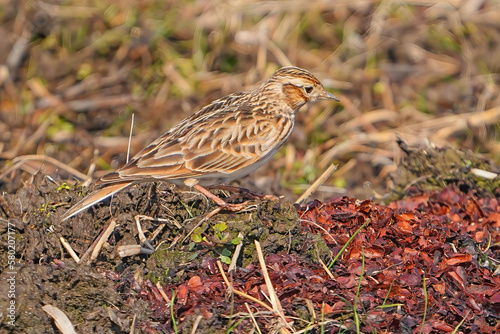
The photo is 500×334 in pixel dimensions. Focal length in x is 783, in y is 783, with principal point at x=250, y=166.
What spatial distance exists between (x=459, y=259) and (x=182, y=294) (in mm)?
1988

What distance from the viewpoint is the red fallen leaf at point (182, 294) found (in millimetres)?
5098

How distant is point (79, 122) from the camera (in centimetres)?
1085

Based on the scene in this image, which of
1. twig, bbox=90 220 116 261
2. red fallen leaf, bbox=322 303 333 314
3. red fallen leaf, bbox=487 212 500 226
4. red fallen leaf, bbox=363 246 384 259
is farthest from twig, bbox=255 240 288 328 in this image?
red fallen leaf, bbox=487 212 500 226

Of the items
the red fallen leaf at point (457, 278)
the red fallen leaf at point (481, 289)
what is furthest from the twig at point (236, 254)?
the red fallen leaf at point (481, 289)

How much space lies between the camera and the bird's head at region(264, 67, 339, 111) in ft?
23.1

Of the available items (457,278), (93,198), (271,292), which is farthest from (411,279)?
(93,198)

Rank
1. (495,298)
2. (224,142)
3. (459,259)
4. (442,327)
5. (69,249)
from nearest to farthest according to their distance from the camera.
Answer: (442,327) → (495,298) → (69,249) → (459,259) → (224,142)

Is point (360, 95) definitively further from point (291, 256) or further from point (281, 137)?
point (291, 256)

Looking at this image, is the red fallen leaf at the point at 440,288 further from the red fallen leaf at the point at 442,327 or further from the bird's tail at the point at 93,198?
the bird's tail at the point at 93,198

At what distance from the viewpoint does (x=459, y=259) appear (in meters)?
5.57

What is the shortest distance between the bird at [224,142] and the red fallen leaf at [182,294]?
837mm

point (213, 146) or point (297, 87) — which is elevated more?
point (297, 87)

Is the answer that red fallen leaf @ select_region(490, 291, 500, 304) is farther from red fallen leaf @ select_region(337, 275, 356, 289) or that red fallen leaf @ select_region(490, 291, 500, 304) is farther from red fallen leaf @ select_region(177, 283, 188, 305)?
red fallen leaf @ select_region(177, 283, 188, 305)

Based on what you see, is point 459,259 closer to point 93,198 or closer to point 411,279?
point 411,279
